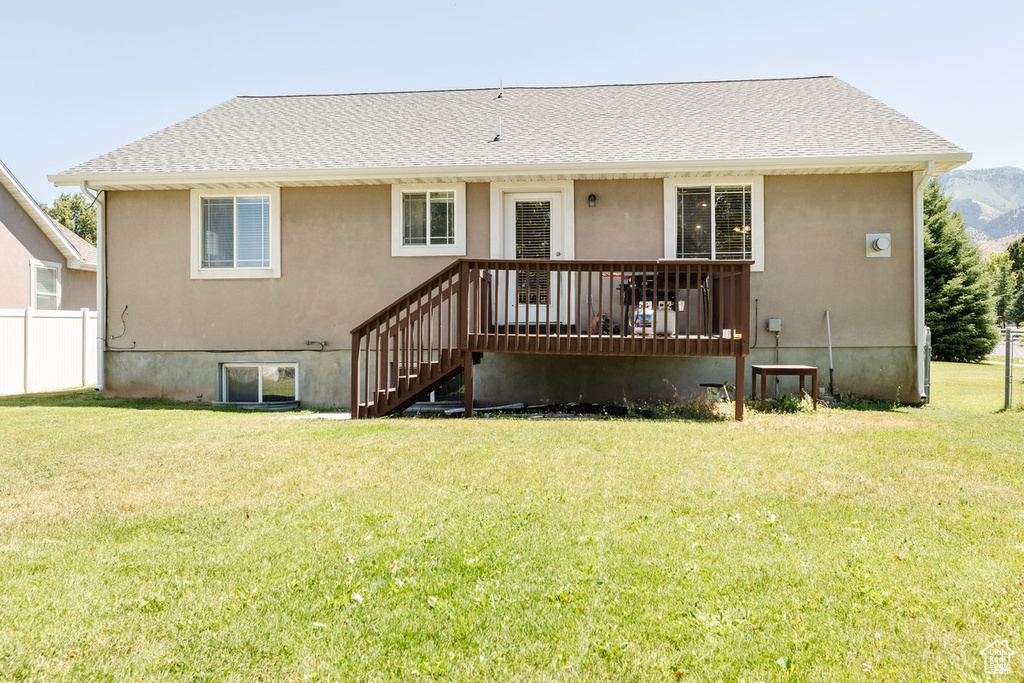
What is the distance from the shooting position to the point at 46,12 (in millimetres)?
12242

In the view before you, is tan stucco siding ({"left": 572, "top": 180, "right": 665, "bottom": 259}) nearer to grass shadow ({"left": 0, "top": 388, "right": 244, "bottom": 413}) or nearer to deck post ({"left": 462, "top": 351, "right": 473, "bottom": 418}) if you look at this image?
deck post ({"left": 462, "top": 351, "right": 473, "bottom": 418})

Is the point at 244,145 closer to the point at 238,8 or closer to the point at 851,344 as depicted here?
the point at 238,8

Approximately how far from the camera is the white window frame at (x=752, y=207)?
30.1 feet

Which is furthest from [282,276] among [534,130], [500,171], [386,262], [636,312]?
[636,312]

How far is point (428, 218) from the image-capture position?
9711 mm

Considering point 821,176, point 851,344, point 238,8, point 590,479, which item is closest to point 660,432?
point 590,479

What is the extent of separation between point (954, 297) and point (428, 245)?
66.1ft

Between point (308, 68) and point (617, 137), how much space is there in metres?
9.12

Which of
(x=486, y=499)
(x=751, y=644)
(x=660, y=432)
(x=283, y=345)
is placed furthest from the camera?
(x=283, y=345)

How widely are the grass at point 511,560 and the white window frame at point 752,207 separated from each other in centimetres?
411

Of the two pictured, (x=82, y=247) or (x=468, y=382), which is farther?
(x=82, y=247)

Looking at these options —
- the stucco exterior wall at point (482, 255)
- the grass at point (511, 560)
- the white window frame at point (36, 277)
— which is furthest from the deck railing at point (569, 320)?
the white window frame at point (36, 277)

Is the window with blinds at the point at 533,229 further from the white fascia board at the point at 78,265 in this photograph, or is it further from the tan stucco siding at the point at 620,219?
the white fascia board at the point at 78,265

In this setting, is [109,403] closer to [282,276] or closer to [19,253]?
[282,276]
